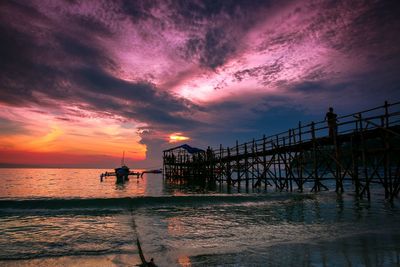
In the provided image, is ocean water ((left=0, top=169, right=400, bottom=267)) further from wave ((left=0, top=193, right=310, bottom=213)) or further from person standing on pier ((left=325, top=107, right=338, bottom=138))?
person standing on pier ((left=325, top=107, right=338, bottom=138))

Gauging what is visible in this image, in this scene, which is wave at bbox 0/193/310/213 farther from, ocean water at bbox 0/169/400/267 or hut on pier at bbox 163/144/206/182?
hut on pier at bbox 163/144/206/182

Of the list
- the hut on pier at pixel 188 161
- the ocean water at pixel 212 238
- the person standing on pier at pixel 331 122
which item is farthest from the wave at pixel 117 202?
the hut on pier at pixel 188 161

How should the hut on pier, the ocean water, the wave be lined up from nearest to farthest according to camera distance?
1. the ocean water
2. the wave
3. the hut on pier

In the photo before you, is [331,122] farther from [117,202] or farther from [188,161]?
[188,161]

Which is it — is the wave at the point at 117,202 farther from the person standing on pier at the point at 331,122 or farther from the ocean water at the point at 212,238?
the person standing on pier at the point at 331,122

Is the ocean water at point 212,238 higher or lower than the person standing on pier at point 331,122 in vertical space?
lower

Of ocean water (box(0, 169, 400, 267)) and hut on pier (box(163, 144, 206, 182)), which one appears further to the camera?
hut on pier (box(163, 144, 206, 182))

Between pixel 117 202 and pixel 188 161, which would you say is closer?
pixel 117 202

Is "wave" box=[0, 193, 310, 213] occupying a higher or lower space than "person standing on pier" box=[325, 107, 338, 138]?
lower

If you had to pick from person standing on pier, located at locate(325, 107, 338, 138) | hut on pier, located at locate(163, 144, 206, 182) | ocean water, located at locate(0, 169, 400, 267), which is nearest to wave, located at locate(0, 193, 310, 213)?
ocean water, located at locate(0, 169, 400, 267)

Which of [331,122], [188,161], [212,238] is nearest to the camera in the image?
[212,238]

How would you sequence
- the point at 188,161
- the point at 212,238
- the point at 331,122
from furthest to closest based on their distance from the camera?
the point at 188,161
the point at 331,122
the point at 212,238

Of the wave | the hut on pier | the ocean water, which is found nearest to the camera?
the ocean water

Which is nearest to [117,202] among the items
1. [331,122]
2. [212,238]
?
[212,238]
